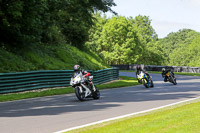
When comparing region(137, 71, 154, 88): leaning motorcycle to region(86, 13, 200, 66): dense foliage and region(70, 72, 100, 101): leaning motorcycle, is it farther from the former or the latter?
region(86, 13, 200, 66): dense foliage

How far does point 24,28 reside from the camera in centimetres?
2220

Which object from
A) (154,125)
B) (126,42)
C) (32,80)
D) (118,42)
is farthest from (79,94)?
(118,42)

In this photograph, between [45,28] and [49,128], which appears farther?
[45,28]

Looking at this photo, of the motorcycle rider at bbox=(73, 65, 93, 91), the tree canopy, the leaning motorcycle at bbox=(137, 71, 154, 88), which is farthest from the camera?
the leaning motorcycle at bbox=(137, 71, 154, 88)

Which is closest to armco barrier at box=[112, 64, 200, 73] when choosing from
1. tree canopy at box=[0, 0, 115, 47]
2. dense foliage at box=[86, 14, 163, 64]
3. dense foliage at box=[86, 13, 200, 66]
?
dense foliage at box=[86, 13, 200, 66]

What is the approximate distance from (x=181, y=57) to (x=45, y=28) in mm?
92822

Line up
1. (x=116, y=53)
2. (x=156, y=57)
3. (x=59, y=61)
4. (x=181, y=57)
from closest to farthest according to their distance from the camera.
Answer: (x=59, y=61) → (x=116, y=53) → (x=156, y=57) → (x=181, y=57)

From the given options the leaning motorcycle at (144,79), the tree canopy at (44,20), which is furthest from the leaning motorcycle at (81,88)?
the tree canopy at (44,20)

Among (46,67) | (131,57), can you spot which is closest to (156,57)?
(131,57)

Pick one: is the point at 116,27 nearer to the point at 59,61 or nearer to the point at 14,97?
the point at 59,61

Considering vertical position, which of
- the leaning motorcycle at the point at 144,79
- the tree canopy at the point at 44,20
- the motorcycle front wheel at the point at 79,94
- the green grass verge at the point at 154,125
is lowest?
the green grass verge at the point at 154,125

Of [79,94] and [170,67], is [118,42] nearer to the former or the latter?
[170,67]

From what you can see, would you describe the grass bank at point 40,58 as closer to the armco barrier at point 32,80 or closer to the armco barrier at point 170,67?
the armco barrier at point 32,80

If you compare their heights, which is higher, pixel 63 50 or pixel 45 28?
pixel 45 28
